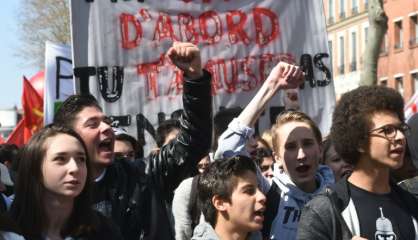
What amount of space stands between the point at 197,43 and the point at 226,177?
12.8 feet

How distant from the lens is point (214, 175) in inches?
206

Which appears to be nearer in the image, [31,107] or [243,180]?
[243,180]

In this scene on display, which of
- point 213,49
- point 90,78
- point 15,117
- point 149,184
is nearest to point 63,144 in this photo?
point 149,184

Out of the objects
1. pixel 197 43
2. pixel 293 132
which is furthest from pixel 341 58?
pixel 293 132

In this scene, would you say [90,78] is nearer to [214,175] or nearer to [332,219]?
[214,175]

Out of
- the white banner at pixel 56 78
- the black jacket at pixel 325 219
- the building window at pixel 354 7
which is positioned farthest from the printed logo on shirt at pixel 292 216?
the building window at pixel 354 7

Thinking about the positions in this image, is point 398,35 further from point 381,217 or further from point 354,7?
point 381,217

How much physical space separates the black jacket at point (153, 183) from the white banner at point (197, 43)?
329 centimetres

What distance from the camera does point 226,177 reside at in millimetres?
5168

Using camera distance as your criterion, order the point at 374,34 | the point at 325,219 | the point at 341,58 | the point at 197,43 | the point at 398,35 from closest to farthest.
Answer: the point at 325,219 < the point at 197,43 < the point at 374,34 < the point at 398,35 < the point at 341,58

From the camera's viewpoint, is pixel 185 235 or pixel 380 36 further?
pixel 380 36

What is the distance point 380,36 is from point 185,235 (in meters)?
14.0

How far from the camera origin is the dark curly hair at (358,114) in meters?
4.64

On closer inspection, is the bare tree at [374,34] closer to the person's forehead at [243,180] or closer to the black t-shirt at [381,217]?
the person's forehead at [243,180]
